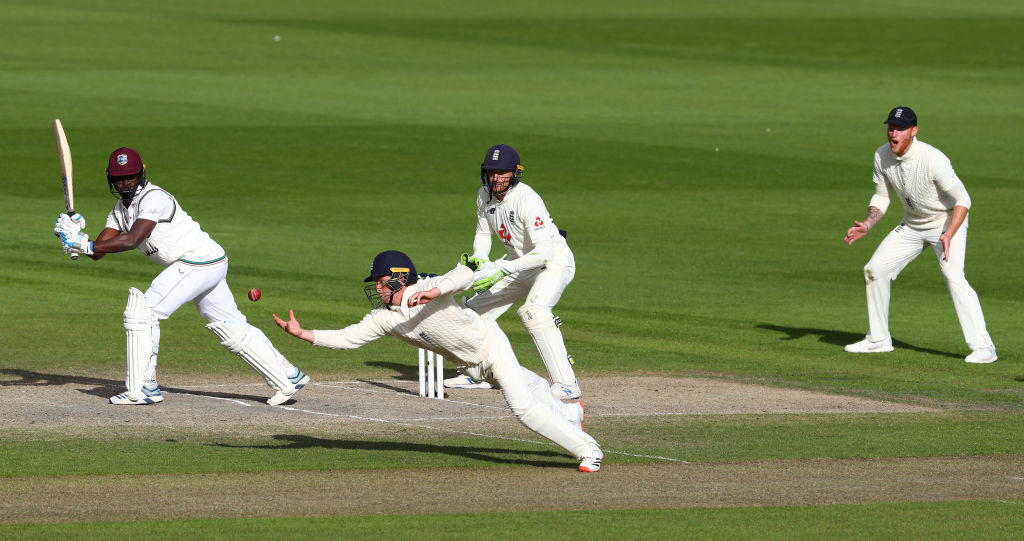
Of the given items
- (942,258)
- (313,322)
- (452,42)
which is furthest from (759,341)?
(452,42)

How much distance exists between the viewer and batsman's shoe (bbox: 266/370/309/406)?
41.1 feet

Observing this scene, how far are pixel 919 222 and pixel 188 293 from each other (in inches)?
274

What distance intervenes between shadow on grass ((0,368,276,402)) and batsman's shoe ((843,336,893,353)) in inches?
231

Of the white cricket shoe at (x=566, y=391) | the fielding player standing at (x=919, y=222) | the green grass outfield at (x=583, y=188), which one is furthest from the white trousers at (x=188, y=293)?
the fielding player standing at (x=919, y=222)

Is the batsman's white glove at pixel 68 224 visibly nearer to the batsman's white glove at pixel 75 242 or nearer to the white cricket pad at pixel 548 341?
the batsman's white glove at pixel 75 242

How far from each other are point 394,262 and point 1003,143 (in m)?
25.9

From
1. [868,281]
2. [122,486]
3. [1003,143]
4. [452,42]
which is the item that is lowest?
[122,486]

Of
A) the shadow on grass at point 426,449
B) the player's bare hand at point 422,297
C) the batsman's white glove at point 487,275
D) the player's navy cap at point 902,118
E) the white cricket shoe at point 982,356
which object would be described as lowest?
the shadow on grass at point 426,449

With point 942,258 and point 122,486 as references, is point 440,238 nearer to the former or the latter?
point 942,258

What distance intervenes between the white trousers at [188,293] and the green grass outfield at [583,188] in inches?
52.6

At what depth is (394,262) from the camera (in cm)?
992

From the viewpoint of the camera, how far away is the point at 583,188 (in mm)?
27812

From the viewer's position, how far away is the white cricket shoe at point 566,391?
12.6 metres

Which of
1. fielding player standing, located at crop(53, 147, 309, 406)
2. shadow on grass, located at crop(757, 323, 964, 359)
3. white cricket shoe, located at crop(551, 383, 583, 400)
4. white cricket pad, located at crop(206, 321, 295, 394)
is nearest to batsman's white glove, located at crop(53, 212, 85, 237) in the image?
fielding player standing, located at crop(53, 147, 309, 406)
